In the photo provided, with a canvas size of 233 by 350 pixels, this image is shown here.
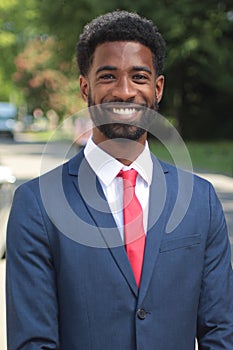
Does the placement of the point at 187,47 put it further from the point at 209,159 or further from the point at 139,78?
the point at 139,78

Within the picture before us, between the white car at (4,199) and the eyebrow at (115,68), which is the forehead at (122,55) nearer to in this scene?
the eyebrow at (115,68)

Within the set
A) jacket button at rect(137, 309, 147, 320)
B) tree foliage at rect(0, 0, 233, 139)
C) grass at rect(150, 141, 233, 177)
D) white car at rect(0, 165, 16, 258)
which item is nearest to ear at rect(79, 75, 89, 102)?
jacket button at rect(137, 309, 147, 320)

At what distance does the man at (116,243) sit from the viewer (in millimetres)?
2104

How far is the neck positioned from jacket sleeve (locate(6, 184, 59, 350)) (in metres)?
0.24

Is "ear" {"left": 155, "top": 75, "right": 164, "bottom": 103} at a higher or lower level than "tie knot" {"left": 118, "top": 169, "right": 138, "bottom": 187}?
higher

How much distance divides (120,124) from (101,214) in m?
0.24

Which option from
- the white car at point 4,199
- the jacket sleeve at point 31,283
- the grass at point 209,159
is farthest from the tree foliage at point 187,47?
the jacket sleeve at point 31,283

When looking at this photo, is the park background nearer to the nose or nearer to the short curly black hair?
the short curly black hair

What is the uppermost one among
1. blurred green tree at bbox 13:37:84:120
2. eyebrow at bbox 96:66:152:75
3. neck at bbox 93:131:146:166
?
blurred green tree at bbox 13:37:84:120

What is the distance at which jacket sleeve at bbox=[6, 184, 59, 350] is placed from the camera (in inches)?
82.9

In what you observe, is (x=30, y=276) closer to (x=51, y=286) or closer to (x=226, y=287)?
(x=51, y=286)

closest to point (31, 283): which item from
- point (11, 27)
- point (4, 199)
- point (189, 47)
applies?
point (4, 199)

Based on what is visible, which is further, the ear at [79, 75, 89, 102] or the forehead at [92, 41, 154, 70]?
the ear at [79, 75, 89, 102]

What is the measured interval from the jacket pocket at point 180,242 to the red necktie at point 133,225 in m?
0.06
